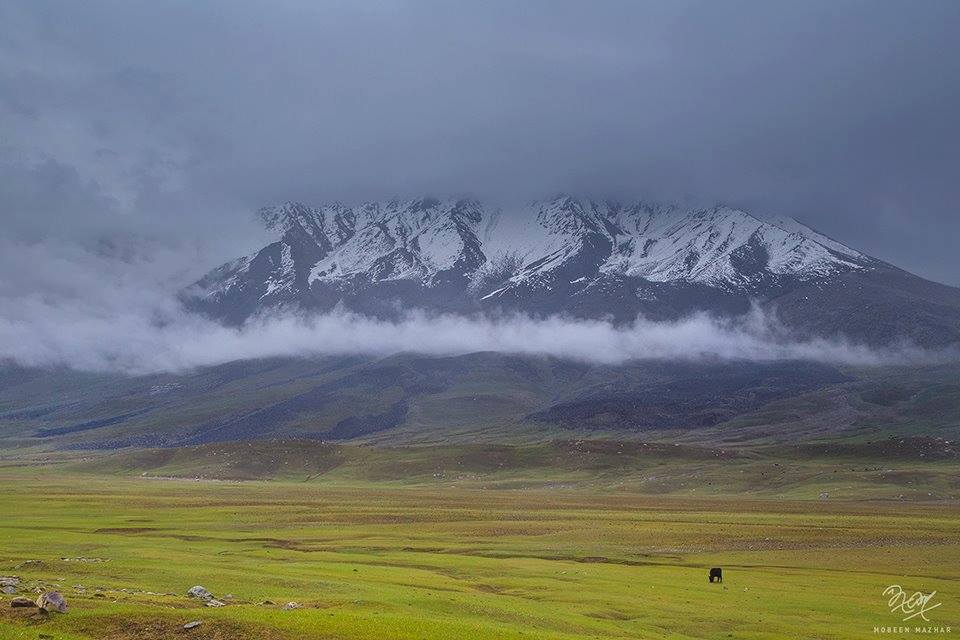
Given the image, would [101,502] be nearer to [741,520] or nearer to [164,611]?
[741,520]

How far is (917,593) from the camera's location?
5778 cm

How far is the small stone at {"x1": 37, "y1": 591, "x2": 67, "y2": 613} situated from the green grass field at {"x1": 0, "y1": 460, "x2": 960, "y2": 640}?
0.57 metres

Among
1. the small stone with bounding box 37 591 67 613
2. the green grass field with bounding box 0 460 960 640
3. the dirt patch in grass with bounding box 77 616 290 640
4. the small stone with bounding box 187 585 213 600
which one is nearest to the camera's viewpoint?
the dirt patch in grass with bounding box 77 616 290 640

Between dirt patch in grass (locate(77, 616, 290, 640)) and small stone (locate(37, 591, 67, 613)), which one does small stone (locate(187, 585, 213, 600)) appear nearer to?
dirt patch in grass (locate(77, 616, 290, 640))

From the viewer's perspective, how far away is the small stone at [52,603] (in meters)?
34.3

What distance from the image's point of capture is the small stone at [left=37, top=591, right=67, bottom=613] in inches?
1351

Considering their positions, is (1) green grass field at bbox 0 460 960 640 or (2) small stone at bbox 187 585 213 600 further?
(2) small stone at bbox 187 585 213 600

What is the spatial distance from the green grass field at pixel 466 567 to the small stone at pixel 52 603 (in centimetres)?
57

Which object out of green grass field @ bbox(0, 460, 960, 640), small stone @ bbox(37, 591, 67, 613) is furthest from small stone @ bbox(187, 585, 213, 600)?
small stone @ bbox(37, 591, 67, 613)

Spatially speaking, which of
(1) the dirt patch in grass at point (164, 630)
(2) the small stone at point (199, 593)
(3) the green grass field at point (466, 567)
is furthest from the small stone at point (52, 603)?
(2) the small stone at point (199, 593)

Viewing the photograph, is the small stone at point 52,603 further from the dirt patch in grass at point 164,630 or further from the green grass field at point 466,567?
the dirt patch in grass at point 164,630

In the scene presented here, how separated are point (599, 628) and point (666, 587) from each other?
17.3 m

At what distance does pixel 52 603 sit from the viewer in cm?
3456

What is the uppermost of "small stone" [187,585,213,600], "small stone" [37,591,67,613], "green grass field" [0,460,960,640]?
"small stone" [37,591,67,613]
